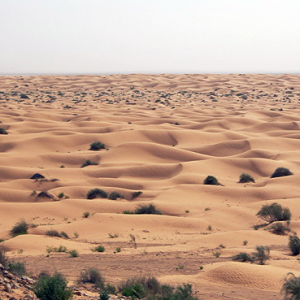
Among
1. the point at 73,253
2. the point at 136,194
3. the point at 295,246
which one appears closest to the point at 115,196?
the point at 136,194

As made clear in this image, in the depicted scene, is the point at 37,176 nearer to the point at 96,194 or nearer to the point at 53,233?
the point at 96,194

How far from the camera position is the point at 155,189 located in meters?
20.3

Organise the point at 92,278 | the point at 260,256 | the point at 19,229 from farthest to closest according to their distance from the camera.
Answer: the point at 19,229 < the point at 260,256 < the point at 92,278

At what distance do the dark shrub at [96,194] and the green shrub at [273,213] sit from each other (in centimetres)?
590

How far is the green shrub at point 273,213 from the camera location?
15.8 meters

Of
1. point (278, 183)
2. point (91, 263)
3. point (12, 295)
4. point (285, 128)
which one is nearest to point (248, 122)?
point (285, 128)

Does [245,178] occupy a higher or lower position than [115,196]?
higher

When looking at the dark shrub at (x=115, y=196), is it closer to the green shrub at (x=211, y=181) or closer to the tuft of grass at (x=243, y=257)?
the green shrub at (x=211, y=181)

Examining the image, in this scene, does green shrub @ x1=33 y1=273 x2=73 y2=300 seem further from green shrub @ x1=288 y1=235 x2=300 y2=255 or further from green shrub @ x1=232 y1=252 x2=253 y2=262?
green shrub @ x1=288 y1=235 x2=300 y2=255

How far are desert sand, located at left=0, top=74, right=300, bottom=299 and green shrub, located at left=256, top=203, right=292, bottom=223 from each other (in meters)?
0.34

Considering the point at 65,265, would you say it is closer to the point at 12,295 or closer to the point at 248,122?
the point at 12,295

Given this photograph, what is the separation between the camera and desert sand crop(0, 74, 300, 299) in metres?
10.6

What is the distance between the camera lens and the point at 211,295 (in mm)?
8586

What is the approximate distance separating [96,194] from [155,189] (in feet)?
8.67
